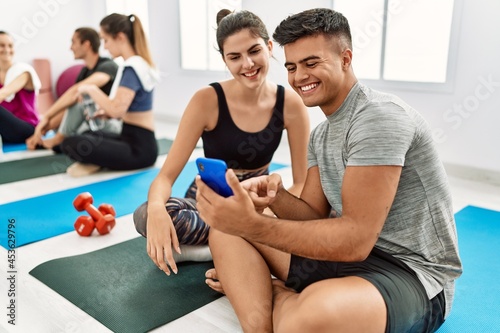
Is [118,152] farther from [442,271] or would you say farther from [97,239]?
[442,271]

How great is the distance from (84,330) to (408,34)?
9.59 feet

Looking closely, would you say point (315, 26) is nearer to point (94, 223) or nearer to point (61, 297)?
point (61, 297)

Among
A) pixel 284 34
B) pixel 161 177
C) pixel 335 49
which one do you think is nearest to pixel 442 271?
pixel 335 49

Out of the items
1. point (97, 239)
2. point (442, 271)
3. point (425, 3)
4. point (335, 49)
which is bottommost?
point (97, 239)

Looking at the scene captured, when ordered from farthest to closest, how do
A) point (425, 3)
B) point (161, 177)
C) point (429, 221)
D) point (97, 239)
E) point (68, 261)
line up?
1. point (425, 3)
2. point (97, 239)
3. point (68, 261)
4. point (161, 177)
5. point (429, 221)

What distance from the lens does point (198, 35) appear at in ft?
17.3

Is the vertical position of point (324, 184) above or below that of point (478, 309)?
above

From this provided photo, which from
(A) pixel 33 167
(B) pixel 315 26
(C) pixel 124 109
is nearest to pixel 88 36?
(C) pixel 124 109

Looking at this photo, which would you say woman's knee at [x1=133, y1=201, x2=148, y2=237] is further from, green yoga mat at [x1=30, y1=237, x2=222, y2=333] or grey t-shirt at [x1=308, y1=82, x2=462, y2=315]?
grey t-shirt at [x1=308, y1=82, x2=462, y2=315]

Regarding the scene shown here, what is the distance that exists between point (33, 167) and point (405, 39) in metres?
2.87

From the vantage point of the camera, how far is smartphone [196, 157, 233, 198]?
41.4 inches

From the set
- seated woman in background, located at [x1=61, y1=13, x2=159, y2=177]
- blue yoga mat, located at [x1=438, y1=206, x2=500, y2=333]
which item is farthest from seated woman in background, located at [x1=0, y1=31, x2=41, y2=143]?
blue yoga mat, located at [x1=438, y1=206, x2=500, y2=333]

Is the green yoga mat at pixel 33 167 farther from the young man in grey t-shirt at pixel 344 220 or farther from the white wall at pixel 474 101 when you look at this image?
the white wall at pixel 474 101

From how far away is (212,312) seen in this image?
159cm
